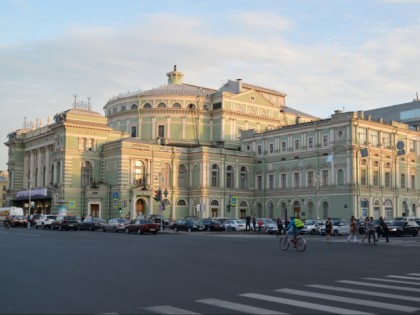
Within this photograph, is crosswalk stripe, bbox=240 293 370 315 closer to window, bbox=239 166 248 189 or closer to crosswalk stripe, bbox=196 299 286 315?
crosswalk stripe, bbox=196 299 286 315

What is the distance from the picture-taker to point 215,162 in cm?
8194

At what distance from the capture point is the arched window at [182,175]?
8262 centimetres

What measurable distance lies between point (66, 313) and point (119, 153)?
6670 centimetres

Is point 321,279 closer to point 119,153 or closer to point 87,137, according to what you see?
point 119,153

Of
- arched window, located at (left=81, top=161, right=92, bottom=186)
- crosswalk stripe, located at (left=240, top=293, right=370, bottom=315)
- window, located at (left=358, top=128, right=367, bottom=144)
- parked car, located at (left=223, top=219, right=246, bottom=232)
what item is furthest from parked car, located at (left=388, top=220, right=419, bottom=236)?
arched window, located at (left=81, top=161, right=92, bottom=186)

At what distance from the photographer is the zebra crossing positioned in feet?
33.9

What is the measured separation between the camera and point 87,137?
79.1m

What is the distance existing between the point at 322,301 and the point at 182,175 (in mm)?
71944

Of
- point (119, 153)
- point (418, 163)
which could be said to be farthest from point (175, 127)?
point (418, 163)

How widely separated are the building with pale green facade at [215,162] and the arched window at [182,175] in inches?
9.8

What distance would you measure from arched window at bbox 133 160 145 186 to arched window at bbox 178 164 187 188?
22.8 feet

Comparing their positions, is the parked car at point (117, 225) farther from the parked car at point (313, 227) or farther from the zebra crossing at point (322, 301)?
the zebra crossing at point (322, 301)

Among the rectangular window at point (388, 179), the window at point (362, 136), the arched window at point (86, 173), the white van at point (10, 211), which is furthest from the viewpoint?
the white van at point (10, 211)

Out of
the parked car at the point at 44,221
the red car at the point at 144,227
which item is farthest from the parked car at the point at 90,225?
the red car at the point at 144,227
